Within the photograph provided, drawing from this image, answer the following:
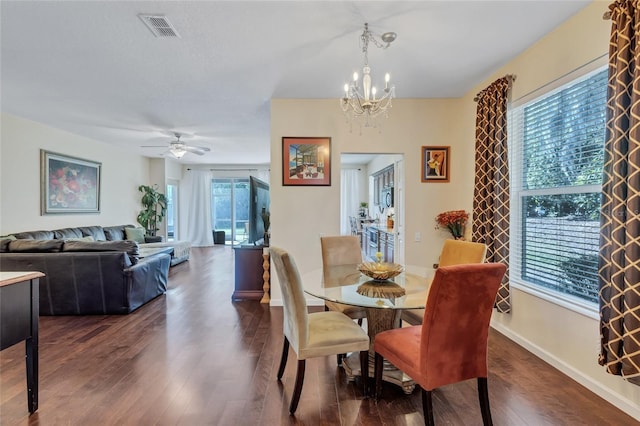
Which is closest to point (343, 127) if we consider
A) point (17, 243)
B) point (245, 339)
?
point (245, 339)

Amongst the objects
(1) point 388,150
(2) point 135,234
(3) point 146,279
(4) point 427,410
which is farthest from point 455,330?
(2) point 135,234

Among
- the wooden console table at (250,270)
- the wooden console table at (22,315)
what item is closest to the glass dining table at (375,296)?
the wooden console table at (22,315)

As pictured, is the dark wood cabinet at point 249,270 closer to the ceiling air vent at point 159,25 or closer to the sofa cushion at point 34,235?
the ceiling air vent at point 159,25

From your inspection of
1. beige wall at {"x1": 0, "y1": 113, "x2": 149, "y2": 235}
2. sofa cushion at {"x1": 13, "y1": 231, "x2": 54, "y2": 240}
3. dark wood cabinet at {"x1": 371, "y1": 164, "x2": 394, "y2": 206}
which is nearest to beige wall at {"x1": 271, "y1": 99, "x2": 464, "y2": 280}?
dark wood cabinet at {"x1": 371, "y1": 164, "x2": 394, "y2": 206}

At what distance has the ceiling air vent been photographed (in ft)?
7.59

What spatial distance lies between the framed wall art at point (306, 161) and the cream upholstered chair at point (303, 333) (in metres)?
2.16

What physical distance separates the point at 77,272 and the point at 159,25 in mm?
2997

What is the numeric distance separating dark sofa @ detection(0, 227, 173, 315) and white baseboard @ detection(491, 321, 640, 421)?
14.1ft

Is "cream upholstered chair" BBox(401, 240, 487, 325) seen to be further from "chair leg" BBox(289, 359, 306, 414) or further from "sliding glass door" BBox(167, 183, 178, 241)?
"sliding glass door" BBox(167, 183, 178, 241)

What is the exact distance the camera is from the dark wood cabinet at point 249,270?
15.0 feet

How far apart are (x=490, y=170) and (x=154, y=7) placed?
3223 mm

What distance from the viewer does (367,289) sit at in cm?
225

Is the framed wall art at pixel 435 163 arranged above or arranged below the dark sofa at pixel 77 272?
above

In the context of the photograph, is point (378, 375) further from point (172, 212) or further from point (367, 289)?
point (172, 212)
